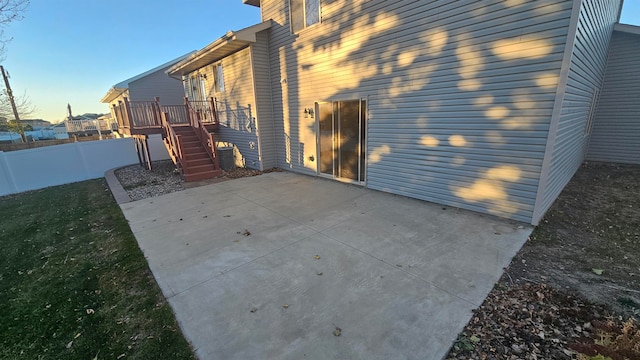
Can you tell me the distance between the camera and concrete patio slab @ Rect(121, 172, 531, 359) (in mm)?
2207

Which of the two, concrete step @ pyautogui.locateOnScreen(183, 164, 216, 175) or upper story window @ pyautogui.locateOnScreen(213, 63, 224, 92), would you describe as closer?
concrete step @ pyautogui.locateOnScreen(183, 164, 216, 175)

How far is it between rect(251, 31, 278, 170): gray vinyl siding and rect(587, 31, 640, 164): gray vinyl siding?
1082 cm

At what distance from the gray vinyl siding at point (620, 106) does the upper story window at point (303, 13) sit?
9.07 m

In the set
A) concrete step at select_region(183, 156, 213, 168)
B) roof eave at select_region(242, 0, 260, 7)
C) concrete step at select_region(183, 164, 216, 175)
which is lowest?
concrete step at select_region(183, 164, 216, 175)

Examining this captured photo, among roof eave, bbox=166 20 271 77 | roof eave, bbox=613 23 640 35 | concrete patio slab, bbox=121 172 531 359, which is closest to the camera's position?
concrete patio slab, bbox=121 172 531 359

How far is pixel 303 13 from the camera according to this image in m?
7.34

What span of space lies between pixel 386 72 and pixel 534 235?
4123 millimetres

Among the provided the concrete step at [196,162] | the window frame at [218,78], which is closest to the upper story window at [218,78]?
the window frame at [218,78]

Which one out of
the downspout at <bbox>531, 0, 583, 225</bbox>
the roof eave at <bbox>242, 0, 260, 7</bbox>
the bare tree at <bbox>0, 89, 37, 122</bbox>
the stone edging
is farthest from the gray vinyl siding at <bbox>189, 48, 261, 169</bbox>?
the bare tree at <bbox>0, 89, 37, 122</bbox>

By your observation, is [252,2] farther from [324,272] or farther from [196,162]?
[324,272]

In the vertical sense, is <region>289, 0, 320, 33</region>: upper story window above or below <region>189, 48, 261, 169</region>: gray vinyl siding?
above

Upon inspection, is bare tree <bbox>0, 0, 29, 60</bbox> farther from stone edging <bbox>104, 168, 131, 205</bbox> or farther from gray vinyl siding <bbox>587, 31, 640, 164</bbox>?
gray vinyl siding <bbox>587, 31, 640, 164</bbox>

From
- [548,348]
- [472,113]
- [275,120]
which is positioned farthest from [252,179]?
[548,348]

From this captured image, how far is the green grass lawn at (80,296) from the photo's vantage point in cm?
221
